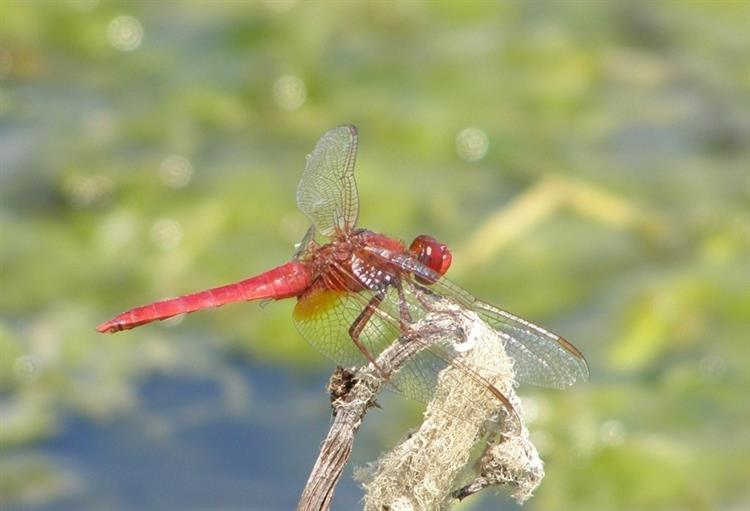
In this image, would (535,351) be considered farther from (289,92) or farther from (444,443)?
(289,92)

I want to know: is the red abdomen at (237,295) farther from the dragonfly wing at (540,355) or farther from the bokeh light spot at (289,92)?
the bokeh light spot at (289,92)

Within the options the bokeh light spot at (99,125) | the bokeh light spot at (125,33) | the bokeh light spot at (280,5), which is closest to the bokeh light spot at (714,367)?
the bokeh light spot at (99,125)

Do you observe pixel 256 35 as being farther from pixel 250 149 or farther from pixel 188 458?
pixel 188 458

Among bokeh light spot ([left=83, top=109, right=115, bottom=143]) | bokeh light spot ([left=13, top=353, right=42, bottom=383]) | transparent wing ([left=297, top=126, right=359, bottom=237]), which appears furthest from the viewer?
bokeh light spot ([left=83, top=109, right=115, bottom=143])

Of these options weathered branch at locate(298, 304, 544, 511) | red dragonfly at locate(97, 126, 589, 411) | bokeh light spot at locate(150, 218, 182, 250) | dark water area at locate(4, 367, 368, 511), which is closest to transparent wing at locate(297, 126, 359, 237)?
red dragonfly at locate(97, 126, 589, 411)

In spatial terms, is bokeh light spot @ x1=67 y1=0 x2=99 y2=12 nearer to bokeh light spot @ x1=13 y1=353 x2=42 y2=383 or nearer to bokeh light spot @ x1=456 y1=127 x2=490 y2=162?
bokeh light spot @ x1=456 y1=127 x2=490 y2=162

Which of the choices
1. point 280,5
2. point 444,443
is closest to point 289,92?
point 280,5
